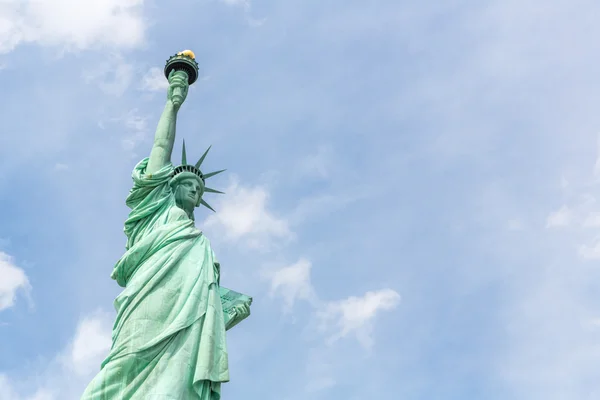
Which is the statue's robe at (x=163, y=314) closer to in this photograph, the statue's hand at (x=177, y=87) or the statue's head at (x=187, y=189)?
the statue's head at (x=187, y=189)

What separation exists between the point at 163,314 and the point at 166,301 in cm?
28

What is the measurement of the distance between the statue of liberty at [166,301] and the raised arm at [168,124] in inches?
1.1

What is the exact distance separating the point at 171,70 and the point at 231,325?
23.2 ft

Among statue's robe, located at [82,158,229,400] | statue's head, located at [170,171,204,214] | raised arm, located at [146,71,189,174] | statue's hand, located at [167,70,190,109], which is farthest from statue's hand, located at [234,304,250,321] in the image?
statue's hand, located at [167,70,190,109]

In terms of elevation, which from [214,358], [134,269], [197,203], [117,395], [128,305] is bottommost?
[117,395]

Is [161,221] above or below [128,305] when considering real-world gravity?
above

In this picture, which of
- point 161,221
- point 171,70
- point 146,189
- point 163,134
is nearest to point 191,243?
point 161,221

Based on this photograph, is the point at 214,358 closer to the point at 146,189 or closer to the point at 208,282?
the point at 208,282

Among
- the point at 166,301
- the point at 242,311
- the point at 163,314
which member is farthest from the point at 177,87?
the point at 163,314

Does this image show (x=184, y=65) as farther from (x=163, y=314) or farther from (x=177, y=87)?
(x=163, y=314)

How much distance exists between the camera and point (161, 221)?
1570 cm

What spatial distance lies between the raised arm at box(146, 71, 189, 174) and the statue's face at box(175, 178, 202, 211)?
66 cm

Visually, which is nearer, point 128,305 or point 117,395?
point 117,395

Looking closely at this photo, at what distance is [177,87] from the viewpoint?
18.4 m
